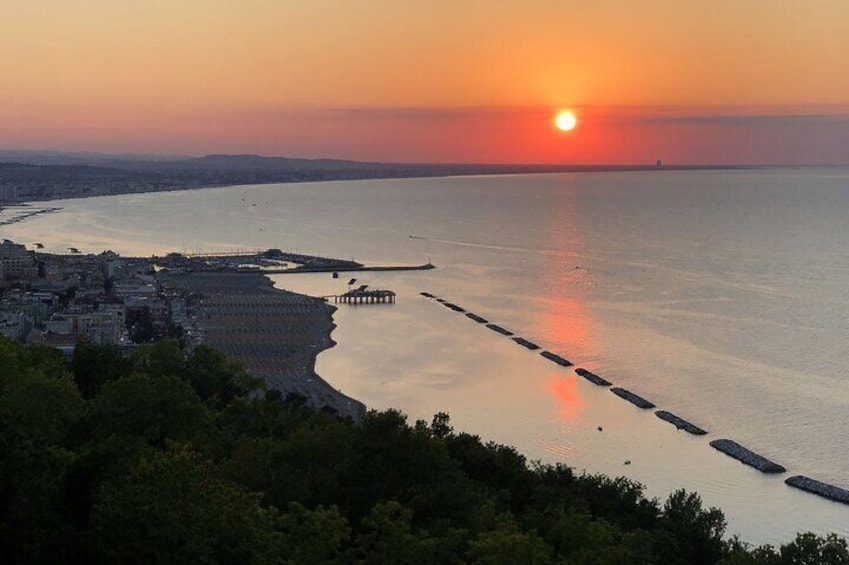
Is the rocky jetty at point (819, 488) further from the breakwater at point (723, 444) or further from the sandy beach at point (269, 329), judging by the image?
the sandy beach at point (269, 329)

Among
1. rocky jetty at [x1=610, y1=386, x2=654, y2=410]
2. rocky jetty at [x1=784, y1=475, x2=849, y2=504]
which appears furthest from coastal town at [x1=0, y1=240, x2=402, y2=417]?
rocky jetty at [x1=784, y1=475, x2=849, y2=504]

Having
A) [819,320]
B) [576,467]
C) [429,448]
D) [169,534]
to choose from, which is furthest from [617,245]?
[169,534]

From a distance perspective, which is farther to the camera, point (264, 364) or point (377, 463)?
point (264, 364)

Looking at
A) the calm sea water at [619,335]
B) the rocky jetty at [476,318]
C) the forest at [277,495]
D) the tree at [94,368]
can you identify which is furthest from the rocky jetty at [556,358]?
the tree at [94,368]

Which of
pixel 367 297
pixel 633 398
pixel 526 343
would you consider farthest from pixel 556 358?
pixel 367 297

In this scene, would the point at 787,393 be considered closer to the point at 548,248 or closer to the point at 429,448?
the point at 429,448

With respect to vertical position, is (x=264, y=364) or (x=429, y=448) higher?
(x=429, y=448)
